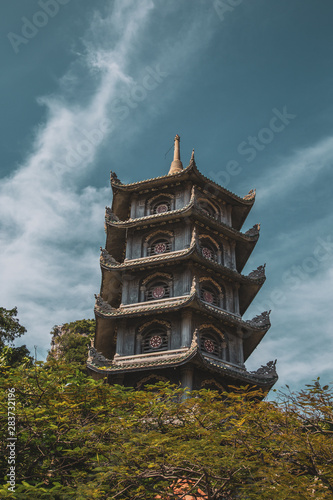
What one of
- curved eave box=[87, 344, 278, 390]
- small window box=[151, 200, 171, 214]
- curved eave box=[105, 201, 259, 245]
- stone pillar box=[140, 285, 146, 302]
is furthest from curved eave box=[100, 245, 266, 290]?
curved eave box=[87, 344, 278, 390]

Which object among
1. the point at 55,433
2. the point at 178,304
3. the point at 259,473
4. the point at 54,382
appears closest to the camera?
the point at 259,473

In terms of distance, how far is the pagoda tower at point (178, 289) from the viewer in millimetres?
17766

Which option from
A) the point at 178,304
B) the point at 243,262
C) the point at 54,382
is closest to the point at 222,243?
the point at 243,262

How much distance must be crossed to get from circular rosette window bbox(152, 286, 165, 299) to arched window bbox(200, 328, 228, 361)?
7.31ft

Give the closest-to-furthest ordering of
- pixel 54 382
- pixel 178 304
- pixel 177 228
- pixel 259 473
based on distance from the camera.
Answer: pixel 259 473 < pixel 54 382 < pixel 178 304 < pixel 177 228

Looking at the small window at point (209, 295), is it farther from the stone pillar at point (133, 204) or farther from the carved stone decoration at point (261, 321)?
the stone pillar at point (133, 204)

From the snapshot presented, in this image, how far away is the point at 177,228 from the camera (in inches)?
848

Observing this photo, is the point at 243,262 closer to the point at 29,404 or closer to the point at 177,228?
the point at 177,228

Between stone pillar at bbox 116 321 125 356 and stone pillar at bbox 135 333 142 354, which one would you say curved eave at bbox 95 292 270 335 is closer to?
stone pillar at bbox 116 321 125 356

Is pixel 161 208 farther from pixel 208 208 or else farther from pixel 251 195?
pixel 251 195

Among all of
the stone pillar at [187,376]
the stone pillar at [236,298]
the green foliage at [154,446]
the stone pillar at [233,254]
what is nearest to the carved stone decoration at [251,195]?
the stone pillar at [233,254]

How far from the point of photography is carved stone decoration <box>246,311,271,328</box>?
20031 millimetres

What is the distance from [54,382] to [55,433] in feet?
3.48

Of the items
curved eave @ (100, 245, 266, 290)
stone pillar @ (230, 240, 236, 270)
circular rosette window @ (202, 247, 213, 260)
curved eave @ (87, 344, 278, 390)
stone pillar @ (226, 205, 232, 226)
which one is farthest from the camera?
stone pillar @ (226, 205, 232, 226)
